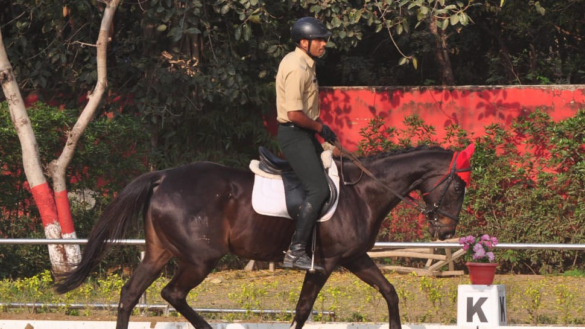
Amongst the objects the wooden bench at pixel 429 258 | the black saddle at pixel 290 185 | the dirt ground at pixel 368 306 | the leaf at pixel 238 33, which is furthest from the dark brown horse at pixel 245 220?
the leaf at pixel 238 33

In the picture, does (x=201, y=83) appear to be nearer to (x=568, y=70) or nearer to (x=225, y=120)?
(x=225, y=120)

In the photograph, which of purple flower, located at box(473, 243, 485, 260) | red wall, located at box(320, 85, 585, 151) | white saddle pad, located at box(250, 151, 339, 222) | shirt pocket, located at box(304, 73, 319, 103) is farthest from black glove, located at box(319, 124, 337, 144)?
red wall, located at box(320, 85, 585, 151)

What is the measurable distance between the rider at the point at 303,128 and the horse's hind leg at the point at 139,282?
1.08 m

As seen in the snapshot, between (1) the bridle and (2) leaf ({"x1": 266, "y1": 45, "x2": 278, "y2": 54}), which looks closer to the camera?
(1) the bridle

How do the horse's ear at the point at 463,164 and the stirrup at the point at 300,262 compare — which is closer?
the stirrup at the point at 300,262

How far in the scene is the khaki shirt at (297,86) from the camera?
25.3ft

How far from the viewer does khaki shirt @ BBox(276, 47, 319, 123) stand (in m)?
7.71

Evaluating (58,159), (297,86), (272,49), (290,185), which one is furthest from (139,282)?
(272,49)

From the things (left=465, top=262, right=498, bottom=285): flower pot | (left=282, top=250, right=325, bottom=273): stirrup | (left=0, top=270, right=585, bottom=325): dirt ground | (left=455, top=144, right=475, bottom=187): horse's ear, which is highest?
(left=455, top=144, right=475, bottom=187): horse's ear

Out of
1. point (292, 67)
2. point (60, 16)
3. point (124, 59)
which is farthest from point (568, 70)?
point (292, 67)

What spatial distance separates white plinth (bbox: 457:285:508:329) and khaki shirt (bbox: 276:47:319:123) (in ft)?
7.03

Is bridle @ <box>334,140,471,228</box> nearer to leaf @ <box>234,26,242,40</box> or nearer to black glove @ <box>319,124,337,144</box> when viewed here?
black glove @ <box>319,124,337,144</box>

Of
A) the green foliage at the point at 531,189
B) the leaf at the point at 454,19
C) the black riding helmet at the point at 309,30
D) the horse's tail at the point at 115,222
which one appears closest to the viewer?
the black riding helmet at the point at 309,30

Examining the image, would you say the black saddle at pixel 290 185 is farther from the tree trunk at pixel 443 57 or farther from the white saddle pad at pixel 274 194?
the tree trunk at pixel 443 57
